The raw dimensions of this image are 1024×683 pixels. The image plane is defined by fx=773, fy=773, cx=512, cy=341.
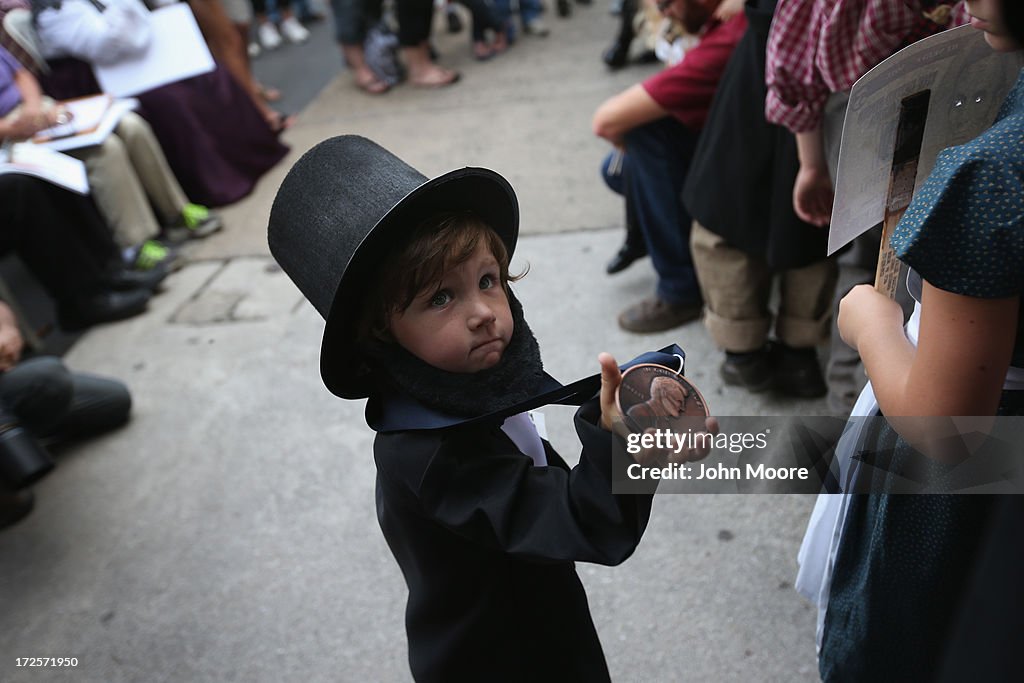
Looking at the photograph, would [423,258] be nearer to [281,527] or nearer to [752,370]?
[281,527]

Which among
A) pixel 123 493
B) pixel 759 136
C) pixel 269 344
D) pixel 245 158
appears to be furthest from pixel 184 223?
pixel 759 136

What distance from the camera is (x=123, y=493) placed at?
7.98 feet

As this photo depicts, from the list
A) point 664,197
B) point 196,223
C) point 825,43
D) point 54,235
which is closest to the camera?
point 825,43

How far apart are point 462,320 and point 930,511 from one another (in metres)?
0.69

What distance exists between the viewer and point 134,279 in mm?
3498

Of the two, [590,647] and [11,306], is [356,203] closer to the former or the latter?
[590,647]

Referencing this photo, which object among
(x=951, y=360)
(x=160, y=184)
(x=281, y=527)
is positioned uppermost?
(x=951, y=360)

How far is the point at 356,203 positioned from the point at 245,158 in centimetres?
383

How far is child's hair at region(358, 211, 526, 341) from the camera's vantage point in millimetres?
907

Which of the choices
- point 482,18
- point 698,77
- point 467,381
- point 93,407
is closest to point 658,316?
point 698,77

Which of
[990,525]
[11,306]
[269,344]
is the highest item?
[990,525]

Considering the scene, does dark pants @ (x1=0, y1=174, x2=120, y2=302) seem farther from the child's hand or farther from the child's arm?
the child's arm

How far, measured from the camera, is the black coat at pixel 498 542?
82 cm

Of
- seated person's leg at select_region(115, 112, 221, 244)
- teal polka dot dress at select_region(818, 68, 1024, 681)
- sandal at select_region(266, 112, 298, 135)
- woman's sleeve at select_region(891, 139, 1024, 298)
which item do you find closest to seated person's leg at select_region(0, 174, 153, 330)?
seated person's leg at select_region(115, 112, 221, 244)
